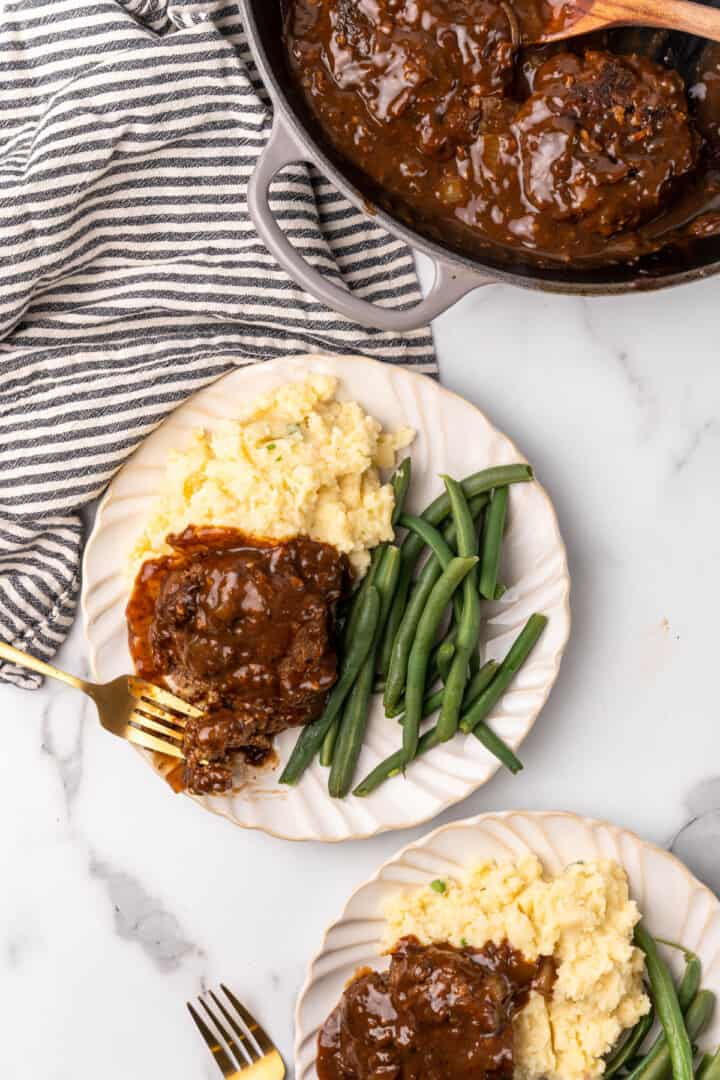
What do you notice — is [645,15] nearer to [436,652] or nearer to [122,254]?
[122,254]

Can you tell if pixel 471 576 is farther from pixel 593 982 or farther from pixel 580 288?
pixel 593 982

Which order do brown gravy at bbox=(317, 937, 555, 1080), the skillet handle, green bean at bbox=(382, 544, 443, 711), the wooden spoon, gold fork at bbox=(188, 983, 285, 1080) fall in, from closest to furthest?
1. the wooden spoon
2. the skillet handle
3. brown gravy at bbox=(317, 937, 555, 1080)
4. green bean at bbox=(382, 544, 443, 711)
5. gold fork at bbox=(188, 983, 285, 1080)

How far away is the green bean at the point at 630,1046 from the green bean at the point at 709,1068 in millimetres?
177

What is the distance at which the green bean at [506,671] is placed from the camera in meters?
3.35

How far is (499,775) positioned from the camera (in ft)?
11.6

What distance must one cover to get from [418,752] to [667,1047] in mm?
1119

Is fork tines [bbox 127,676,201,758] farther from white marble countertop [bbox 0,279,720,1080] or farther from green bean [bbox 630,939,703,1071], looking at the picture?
green bean [bbox 630,939,703,1071]

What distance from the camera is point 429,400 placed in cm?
338

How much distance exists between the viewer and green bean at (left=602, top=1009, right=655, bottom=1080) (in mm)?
3326

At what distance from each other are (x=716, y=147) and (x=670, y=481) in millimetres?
1069

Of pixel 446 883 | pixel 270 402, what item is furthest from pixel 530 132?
pixel 446 883

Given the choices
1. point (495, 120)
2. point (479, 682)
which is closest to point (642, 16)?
point (495, 120)

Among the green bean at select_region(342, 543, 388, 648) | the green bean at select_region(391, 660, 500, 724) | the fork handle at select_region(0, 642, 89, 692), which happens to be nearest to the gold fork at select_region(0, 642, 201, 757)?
the fork handle at select_region(0, 642, 89, 692)

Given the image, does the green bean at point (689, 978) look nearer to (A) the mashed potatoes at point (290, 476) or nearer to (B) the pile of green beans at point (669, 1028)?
(B) the pile of green beans at point (669, 1028)
